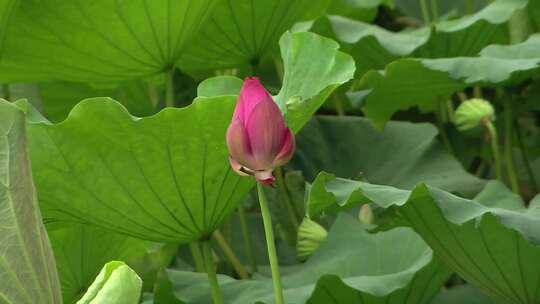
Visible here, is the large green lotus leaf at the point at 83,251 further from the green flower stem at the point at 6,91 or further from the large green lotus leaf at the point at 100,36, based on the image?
the green flower stem at the point at 6,91

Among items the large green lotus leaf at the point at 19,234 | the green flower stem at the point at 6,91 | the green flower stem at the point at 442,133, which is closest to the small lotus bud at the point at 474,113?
the green flower stem at the point at 442,133

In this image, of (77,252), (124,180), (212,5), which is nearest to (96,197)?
(124,180)

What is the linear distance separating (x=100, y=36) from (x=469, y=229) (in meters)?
0.48

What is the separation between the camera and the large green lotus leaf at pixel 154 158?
107cm

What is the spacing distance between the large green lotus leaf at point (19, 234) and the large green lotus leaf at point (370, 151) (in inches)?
35.2

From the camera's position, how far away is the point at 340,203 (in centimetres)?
100

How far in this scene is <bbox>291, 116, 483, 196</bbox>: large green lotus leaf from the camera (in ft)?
5.44

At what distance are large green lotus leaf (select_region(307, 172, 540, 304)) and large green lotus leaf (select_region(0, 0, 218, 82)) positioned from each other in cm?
34

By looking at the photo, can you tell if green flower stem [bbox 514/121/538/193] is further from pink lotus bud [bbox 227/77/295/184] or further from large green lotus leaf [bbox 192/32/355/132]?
pink lotus bud [bbox 227/77/295/184]

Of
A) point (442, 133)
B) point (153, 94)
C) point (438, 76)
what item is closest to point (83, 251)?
point (438, 76)

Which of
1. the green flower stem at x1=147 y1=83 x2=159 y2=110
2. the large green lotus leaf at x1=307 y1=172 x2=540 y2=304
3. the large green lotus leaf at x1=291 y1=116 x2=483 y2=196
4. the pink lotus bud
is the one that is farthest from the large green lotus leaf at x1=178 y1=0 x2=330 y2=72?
the pink lotus bud

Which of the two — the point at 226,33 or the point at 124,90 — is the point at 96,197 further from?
the point at 124,90

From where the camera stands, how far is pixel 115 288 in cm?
69

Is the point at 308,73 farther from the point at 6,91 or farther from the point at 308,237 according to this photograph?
the point at 6,91
